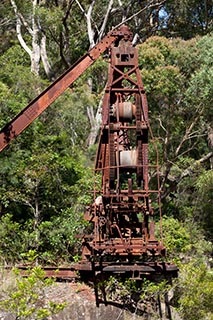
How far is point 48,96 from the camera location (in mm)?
10023

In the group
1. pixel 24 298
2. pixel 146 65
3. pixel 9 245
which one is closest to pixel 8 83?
pixel 146 65

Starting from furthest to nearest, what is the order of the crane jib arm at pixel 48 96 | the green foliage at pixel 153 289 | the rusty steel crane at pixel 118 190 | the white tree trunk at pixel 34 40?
the white tree trunk at pixel 34 40 < the crane jib arm at pixel 48 96 < the rusty steel crane at pixel 118 190 < the green foliage at pixel 153 289

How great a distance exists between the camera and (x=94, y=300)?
9.33 m

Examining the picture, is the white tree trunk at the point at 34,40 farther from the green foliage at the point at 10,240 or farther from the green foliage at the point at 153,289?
the green foliage at the point at 153,289

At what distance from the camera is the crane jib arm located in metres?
9.62

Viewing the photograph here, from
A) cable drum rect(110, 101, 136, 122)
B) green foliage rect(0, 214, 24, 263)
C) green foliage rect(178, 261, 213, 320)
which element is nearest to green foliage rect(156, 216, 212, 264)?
green foliage rect(178, 261, 213, 320)

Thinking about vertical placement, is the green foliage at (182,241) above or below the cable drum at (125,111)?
below

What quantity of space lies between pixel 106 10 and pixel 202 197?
10.6 m

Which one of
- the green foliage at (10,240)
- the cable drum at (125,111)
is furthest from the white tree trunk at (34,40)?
the cable drum at (125,111)

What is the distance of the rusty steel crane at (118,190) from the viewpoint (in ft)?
30.2

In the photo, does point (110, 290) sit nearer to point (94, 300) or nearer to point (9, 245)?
point (94, 300)

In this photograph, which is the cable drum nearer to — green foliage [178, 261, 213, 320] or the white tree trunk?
green foliage [178, 261, 213, 320]

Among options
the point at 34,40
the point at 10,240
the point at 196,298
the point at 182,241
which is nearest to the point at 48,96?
the point at 10,240

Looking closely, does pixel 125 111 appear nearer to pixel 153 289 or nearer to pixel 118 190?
pixel 118 190
